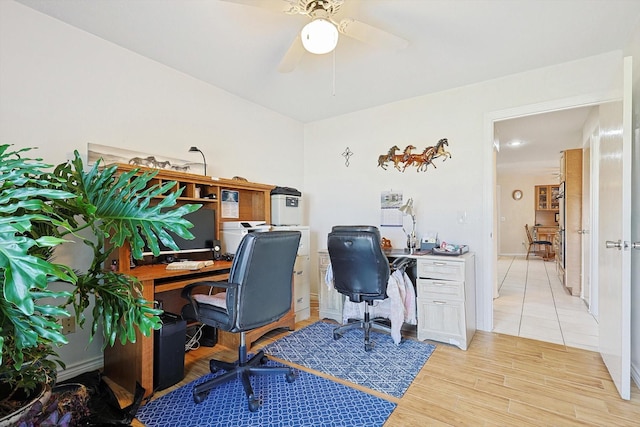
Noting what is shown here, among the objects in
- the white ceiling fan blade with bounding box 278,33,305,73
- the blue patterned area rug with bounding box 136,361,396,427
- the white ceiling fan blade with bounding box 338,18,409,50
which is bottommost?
the blue patterned area rug with bounding box 136,361,396,427

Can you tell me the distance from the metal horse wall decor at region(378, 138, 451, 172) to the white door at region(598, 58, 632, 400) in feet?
4.22

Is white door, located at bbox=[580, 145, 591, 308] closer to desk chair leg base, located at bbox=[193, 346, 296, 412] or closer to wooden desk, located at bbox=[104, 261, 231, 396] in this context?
desk chair leg base, located at bbox=[193, 346, 296, 412]

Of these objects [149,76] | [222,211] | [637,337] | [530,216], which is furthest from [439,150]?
[530,216]

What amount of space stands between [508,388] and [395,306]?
37.8 inches

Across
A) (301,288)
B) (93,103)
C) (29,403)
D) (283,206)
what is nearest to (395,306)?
(301,288)

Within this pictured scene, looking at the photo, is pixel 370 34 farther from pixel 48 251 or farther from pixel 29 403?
pixel 29 403

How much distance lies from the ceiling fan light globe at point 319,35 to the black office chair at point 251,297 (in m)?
1.12

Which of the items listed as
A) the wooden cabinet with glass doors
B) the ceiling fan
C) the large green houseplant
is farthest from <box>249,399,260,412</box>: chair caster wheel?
the wooden cabinet with glass doors

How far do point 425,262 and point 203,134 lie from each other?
8.05 feet

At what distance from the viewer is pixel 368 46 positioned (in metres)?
2.42

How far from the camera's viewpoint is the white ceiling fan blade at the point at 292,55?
198 cm

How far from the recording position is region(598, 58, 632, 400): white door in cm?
181

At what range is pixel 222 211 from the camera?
308cm

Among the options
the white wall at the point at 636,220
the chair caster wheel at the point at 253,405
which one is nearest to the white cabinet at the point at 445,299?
the white wall at the point at 636,220
